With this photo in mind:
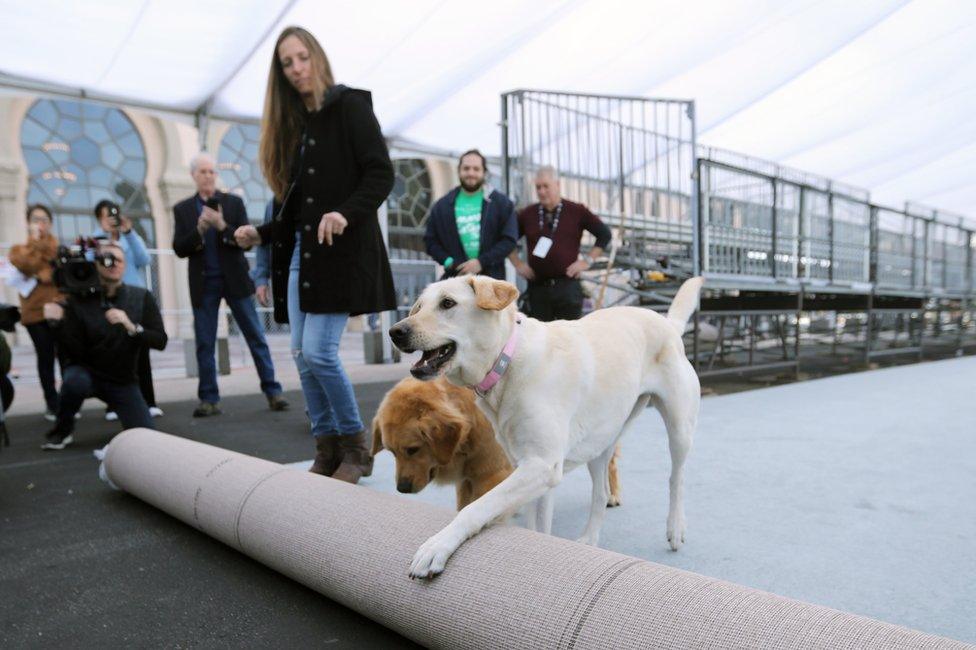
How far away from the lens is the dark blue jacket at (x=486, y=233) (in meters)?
3.89

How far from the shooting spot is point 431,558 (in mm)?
1333

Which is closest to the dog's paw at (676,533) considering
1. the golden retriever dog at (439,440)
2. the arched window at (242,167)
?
the golden retriever dog at (439,440)

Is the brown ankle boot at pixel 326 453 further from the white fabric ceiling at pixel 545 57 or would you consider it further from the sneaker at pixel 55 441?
the white fabric ceiling at pixel 545 57

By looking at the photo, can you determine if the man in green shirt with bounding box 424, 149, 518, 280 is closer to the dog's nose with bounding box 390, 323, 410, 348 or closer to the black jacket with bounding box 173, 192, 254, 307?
the black jacket with bounding box 173, 192, 254, 307

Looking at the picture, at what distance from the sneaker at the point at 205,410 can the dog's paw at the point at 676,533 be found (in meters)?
3.90

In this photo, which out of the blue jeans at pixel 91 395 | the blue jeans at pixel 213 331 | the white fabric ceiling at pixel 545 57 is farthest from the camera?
the white fabric ceiling at pixel 545 57

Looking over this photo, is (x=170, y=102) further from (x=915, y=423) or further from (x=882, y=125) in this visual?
(x=882, y=125)

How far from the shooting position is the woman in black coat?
2.46 metres

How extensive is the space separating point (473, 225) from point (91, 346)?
8.31ft

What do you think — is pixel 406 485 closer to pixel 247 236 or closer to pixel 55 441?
pixel 247 236

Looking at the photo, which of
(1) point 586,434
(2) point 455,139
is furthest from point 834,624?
(2) point 455,139

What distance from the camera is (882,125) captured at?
11344 mm

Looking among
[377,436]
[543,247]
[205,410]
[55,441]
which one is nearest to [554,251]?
[543,247]

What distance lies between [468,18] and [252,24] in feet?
6.83
